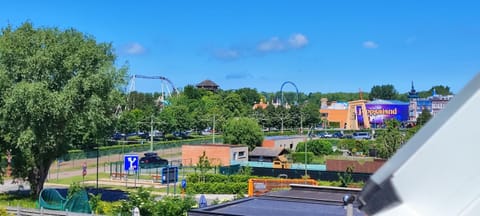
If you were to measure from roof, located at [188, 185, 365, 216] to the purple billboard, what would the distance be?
321ft

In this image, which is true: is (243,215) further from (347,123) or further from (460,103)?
(347,123)

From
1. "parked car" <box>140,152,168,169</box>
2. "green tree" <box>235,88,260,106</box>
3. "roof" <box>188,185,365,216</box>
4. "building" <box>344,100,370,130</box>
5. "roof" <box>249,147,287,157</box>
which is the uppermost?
"green tree" <box>235,88,260,106</box>

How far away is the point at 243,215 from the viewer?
1441 centimetres

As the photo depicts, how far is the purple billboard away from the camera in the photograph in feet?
379

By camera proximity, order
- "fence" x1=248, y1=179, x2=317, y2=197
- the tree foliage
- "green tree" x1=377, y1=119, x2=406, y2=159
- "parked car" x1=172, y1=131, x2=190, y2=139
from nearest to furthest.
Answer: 1. "fence" x1=248, y1=179, x2=317, y2=197
2. "green tree" x1=377, y1=119, x2=406, y2=159
3. the tree foliage
4. "parked car" x1=172, y1=131, x2=190, y2=139

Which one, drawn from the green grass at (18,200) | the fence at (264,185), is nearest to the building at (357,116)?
the fence at (264,185)

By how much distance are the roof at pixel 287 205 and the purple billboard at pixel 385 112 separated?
3847 inches

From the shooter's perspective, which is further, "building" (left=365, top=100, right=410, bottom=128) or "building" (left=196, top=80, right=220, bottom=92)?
"building" (left=196, top=80, right=220, bottom=92)

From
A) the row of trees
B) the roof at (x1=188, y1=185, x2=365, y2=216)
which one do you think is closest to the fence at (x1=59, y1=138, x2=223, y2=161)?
the row of trees

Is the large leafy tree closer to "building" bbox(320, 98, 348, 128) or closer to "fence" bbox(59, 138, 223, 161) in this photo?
"fence" bbox(59, 138, 223, 161)

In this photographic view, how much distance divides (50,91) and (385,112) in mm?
97001

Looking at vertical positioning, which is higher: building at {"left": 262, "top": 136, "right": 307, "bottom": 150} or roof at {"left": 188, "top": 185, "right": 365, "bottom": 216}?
building at {"left": 262, "top": 136, "right": 307, "bottom": 150}

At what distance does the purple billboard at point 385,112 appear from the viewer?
115625mm

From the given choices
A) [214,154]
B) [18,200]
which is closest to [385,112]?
[214,154]
